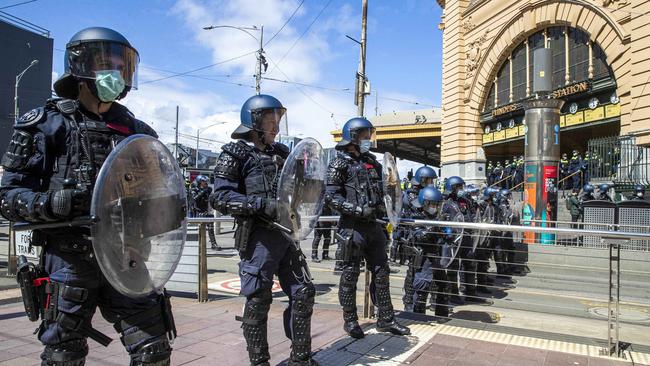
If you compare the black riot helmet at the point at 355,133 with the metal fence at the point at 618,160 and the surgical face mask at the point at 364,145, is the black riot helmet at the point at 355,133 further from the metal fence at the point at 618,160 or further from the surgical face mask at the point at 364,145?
the metal fence at the point at 618,160

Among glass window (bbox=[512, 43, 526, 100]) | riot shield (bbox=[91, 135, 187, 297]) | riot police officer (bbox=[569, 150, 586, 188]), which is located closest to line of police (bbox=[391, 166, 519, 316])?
riot shield (bbox=[91, 135, 187, 297])

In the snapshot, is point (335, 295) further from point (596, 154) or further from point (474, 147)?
point (474, 147)

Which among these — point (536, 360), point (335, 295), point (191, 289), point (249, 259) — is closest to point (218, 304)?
point (191, 289)

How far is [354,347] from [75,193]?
119 inches

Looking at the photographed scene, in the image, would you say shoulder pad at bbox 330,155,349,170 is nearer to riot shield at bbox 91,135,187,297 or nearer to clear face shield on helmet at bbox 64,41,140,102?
riot shield at bbox 91,135,187,297

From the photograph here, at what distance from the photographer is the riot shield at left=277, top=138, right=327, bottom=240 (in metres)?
3.43

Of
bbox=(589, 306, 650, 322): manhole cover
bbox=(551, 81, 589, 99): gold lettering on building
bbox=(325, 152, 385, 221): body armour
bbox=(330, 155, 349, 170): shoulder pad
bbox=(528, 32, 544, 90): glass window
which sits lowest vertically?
bbox=(589, 306, 650, 322): manhole cover

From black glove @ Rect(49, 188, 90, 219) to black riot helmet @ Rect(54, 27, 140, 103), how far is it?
2.04 feet

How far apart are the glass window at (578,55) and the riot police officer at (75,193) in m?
23.7

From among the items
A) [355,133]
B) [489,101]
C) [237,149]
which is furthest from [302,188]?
[489,101]

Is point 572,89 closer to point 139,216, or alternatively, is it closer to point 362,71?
point 362,71

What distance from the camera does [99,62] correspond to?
8.58 feet

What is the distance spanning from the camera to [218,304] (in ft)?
20.4

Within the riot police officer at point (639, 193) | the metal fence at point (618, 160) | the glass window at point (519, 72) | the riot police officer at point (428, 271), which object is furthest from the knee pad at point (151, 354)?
the glass window at point (519, 72)
